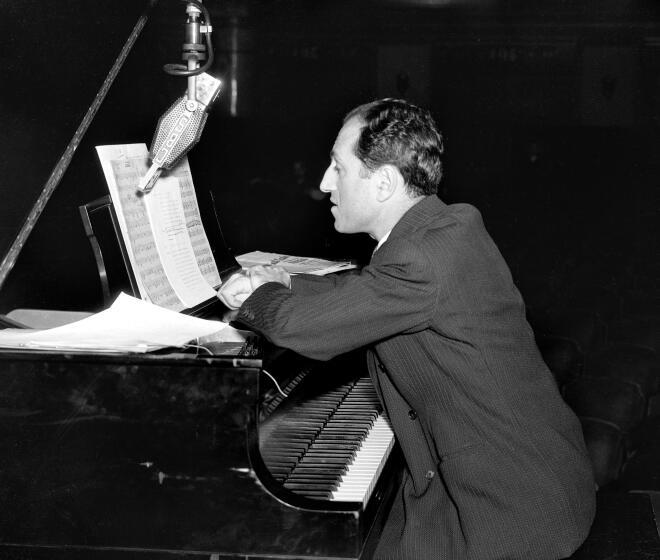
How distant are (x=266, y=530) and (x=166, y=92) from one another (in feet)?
5.31

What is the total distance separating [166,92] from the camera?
2.87 meters

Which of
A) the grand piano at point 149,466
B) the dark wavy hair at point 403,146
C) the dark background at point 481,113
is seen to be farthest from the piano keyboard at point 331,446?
the dark background at point 481,113

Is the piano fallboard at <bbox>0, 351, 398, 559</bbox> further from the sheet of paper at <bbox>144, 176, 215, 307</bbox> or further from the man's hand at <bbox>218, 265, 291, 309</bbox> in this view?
the sheet of paper at <bbox>144, 176, 215, 307</bbox>

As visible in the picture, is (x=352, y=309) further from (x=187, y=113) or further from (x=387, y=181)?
(x=187, y=113)

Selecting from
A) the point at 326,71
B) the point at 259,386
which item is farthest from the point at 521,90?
the point at 259,386

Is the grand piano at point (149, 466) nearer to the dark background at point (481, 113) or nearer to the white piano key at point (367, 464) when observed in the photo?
the white piano key at point (367, 464)

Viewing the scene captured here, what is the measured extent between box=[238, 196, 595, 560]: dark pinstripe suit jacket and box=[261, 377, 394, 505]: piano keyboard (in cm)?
11

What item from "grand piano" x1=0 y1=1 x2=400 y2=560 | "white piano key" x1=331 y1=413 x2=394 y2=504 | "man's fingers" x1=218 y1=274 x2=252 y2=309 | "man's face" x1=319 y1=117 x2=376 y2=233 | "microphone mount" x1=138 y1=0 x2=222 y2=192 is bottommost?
"white piano key" x1=331 y1=413 x2=394 y2=504

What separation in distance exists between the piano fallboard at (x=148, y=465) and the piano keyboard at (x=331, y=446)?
113 mm

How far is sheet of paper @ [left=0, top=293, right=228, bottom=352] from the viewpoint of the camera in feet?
5.40

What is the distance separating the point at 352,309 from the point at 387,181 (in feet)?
1.36

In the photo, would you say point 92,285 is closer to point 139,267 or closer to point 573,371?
point 139,267

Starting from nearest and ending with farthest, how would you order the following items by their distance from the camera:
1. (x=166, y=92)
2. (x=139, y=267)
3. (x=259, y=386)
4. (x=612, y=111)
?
(x=259, y=386)
(x=139, y=267)
(x=166, y=92)
(x=612, y=111)

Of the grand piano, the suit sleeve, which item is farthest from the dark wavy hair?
the grand piano
